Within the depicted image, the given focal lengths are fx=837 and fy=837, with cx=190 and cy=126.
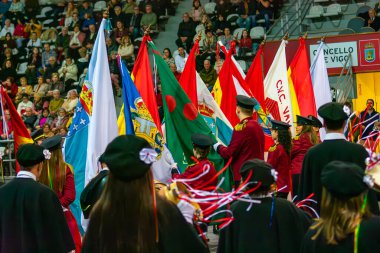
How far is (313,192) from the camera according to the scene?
7051 millimetres

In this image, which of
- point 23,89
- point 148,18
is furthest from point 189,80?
point 23,89

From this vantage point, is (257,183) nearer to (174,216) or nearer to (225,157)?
(174,216)

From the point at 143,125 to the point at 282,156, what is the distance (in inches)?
65.2

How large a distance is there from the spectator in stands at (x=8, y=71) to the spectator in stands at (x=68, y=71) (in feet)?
6.63

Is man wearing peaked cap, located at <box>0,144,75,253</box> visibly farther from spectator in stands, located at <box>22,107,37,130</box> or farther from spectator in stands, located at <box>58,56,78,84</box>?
spectator in stands, located at <box>58,56,78,84</box>

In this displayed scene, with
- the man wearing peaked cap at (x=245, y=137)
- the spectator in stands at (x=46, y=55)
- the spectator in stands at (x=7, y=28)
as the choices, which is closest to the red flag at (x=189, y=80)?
the man wearing peaked cap at (x=245, y=137)

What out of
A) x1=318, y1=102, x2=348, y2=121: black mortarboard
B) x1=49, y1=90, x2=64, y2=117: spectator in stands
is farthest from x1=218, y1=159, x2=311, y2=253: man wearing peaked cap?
x1=49, y1=90, x2=64, y2=117: spectator in stands

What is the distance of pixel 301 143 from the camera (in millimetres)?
10086

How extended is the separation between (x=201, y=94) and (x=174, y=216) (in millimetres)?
7940

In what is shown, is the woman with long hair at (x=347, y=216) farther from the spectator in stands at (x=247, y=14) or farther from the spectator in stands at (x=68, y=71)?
the spectator in stands at (x=68, y=71)

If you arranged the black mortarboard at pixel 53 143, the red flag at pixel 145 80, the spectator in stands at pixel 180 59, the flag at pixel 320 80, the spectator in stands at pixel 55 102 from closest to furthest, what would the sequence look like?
the black mortarboard at pixel 53 143, the red flag at pixel 145 80, the flag at pixel 320 80, the spectator in stands at pixel 180 59, the spectator in stands at pixel 55 102

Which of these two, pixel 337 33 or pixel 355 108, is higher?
pixel 337 33

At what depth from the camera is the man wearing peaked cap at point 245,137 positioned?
9.41 meters

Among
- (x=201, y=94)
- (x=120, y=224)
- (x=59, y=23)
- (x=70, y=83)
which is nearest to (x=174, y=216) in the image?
(x=120, y=224)
